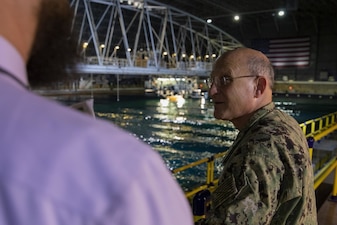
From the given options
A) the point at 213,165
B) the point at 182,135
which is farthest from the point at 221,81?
the point at 182,135

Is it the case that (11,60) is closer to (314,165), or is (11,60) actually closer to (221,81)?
(221,81)

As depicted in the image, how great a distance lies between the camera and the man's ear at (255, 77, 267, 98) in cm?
204

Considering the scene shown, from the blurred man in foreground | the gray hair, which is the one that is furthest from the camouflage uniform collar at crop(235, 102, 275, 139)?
the blurred man in foreground

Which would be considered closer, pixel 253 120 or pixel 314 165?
pixel 253 120

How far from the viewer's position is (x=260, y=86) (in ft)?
6.74

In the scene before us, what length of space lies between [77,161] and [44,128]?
74 millimetres

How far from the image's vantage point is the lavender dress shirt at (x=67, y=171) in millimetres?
486

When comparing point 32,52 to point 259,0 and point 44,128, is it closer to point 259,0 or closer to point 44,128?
point 44,128

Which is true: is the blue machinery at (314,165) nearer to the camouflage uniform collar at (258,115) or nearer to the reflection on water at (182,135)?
the camouflage uniform collar at (258,115)

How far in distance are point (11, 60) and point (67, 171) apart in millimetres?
227

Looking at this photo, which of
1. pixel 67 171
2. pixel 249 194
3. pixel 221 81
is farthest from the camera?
pixel 221 81

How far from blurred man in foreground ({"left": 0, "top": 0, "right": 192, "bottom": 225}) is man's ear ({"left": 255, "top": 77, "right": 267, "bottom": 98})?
1.60m

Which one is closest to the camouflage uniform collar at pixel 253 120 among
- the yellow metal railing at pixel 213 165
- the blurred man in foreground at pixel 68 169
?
the blurred man in foreground at pixel 68 169

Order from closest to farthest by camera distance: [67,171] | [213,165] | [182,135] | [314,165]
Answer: [67,171] < [213,165] < [314,165] < [182,135]
